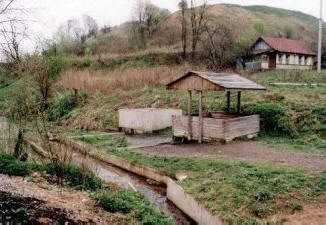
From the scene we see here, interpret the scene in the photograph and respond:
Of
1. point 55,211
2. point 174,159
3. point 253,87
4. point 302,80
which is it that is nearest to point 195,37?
Answer: point 302,80

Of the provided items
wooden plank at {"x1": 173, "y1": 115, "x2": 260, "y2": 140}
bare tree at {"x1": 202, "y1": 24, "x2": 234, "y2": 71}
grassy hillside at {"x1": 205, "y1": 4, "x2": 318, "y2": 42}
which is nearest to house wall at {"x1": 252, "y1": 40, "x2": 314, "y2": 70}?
bare tree at {"x1": 202, "y1": 24, "x2": 234, "y2": 71}

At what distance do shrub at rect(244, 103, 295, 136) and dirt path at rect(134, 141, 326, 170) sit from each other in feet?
8.25

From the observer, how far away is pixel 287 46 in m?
49.0

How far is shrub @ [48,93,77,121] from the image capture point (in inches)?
1228

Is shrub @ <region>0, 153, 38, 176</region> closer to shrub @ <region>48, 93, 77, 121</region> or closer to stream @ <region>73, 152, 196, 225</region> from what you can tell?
stream @ <region>73, 152, 196, 225</region>

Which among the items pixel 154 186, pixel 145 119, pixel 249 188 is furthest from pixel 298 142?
pixel 145 119

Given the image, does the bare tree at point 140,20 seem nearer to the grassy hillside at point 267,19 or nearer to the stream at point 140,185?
the grassy hillside at point 267,19

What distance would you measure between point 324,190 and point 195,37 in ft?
147

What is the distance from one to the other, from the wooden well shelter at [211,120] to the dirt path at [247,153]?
24.9 inches

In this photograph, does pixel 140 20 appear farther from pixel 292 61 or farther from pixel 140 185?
pixel 140 185

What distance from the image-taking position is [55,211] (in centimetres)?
766

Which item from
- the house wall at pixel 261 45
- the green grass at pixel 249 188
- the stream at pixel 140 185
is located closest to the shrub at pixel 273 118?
the green grass at pixel 249 188

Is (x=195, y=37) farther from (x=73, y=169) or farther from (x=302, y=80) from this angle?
(x=73, y=169)

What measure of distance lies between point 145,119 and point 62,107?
37.9 ft
